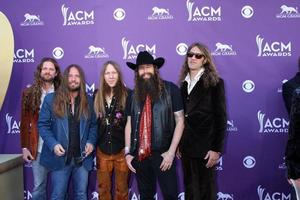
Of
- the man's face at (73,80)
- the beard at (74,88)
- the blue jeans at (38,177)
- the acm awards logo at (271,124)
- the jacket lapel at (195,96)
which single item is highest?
the man's face at (73,80)

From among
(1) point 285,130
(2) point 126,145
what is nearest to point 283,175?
(1) point 285,130

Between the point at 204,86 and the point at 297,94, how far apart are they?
48.0 inches

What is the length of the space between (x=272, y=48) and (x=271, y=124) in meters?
0.79

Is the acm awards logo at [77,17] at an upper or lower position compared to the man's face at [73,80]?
upper

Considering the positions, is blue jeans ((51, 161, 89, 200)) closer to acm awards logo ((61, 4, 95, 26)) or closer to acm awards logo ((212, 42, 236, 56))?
acm awards logo ((61, 4, 95, 26))

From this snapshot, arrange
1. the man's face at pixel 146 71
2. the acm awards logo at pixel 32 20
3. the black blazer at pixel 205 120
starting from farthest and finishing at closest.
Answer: the acm awards logo at pixel 32 20
the man's face at pixel 146 71
the black blazer at pixel 205 120

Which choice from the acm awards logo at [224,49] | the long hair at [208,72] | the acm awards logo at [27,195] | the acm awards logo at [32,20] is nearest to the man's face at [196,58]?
the long hair at [208,72]

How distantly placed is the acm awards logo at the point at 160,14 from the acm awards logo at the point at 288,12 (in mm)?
1142

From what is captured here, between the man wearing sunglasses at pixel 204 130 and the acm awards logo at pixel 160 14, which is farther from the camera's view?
the acm awards logo at pixel 160 14

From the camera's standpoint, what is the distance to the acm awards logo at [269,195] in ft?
13.1

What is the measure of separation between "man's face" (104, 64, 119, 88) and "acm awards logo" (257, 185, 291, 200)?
6.23ft

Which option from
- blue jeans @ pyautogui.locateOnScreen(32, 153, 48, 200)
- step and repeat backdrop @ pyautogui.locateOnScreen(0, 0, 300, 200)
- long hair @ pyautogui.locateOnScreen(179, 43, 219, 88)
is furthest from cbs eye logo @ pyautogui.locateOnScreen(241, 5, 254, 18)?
blue jeans @ pyautogui.locateOnScreen(32, 153, 48, 200)

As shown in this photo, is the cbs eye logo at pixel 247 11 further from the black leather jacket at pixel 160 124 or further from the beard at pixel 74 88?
the beard at pixel 74 88

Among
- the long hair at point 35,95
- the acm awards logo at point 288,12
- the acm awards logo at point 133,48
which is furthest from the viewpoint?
the acm awards logo at point 133,48
